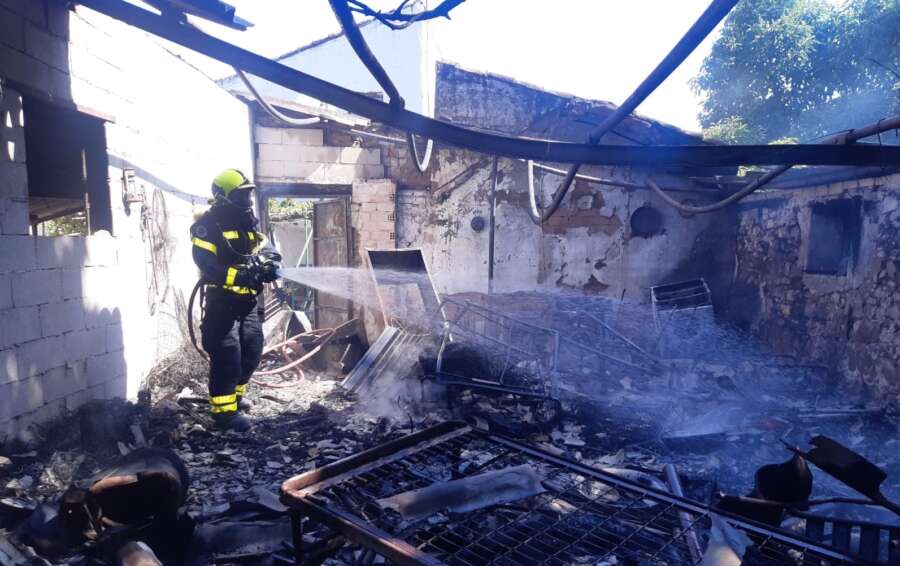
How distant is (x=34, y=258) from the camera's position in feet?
12.4

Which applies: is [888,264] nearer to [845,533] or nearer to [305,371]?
[845,533]

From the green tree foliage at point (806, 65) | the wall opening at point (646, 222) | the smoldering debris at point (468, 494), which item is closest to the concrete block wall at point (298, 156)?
the wall opening at point (646, 222)

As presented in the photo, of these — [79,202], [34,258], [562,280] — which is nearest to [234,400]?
[34,258]

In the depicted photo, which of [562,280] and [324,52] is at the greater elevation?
[324,52]

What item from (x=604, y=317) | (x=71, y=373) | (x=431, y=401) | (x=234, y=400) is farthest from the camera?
(x=604, y=317)

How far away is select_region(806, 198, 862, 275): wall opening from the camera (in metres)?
6.58

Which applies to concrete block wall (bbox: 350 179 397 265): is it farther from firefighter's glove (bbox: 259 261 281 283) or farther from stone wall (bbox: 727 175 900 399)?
stone wall (bbox: 727 175 900 399)

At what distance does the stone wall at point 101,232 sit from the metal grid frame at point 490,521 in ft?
8.81

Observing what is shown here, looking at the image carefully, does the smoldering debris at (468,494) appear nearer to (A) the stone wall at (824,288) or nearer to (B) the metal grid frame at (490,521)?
(B) the metal grid frame at (490,521)

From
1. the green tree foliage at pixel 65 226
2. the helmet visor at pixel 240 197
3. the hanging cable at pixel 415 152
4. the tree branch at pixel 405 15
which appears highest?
the tree branch at pixel 405 15

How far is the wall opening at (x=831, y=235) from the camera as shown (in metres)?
6.58

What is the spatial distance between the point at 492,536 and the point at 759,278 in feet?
24.4

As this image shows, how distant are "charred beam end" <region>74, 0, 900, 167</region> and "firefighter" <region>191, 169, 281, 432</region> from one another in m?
1.68

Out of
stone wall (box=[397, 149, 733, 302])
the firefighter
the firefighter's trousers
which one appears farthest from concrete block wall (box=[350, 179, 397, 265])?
the firefighter's trousers
